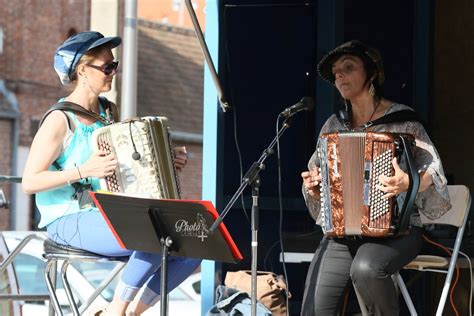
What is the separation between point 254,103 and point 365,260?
177cm

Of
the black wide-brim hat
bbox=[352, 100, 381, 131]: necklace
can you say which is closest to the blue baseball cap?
the black wide-brim hat

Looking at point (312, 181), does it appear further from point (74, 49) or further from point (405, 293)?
point (74, 49)

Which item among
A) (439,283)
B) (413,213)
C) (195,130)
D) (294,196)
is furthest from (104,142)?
(195,130)

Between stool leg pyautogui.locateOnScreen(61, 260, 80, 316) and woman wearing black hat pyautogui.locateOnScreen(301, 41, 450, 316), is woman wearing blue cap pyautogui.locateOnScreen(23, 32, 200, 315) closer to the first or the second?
stool leg pyautogui.locateOnScreen(61, 260, 80, 316)

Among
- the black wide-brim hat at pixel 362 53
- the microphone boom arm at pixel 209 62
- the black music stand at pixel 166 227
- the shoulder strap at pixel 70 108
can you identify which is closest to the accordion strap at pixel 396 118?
the black wide-brim hat at pixel 362 53

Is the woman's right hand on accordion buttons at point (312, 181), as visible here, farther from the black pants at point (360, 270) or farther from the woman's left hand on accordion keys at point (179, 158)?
the woman's left hand on accordion keys at point (179, 158)

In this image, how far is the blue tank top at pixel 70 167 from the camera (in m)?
4.75

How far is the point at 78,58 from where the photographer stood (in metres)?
4.82

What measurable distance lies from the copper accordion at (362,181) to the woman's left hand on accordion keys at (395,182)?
0.08 feet

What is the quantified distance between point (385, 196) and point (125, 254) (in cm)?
116

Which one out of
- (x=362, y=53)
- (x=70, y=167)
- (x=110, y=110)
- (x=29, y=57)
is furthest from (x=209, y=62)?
(x=29, y=57)

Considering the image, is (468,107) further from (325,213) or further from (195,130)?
(195,130)

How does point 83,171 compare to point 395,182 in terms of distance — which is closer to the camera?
point 395,182

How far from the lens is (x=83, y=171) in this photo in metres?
4.52
